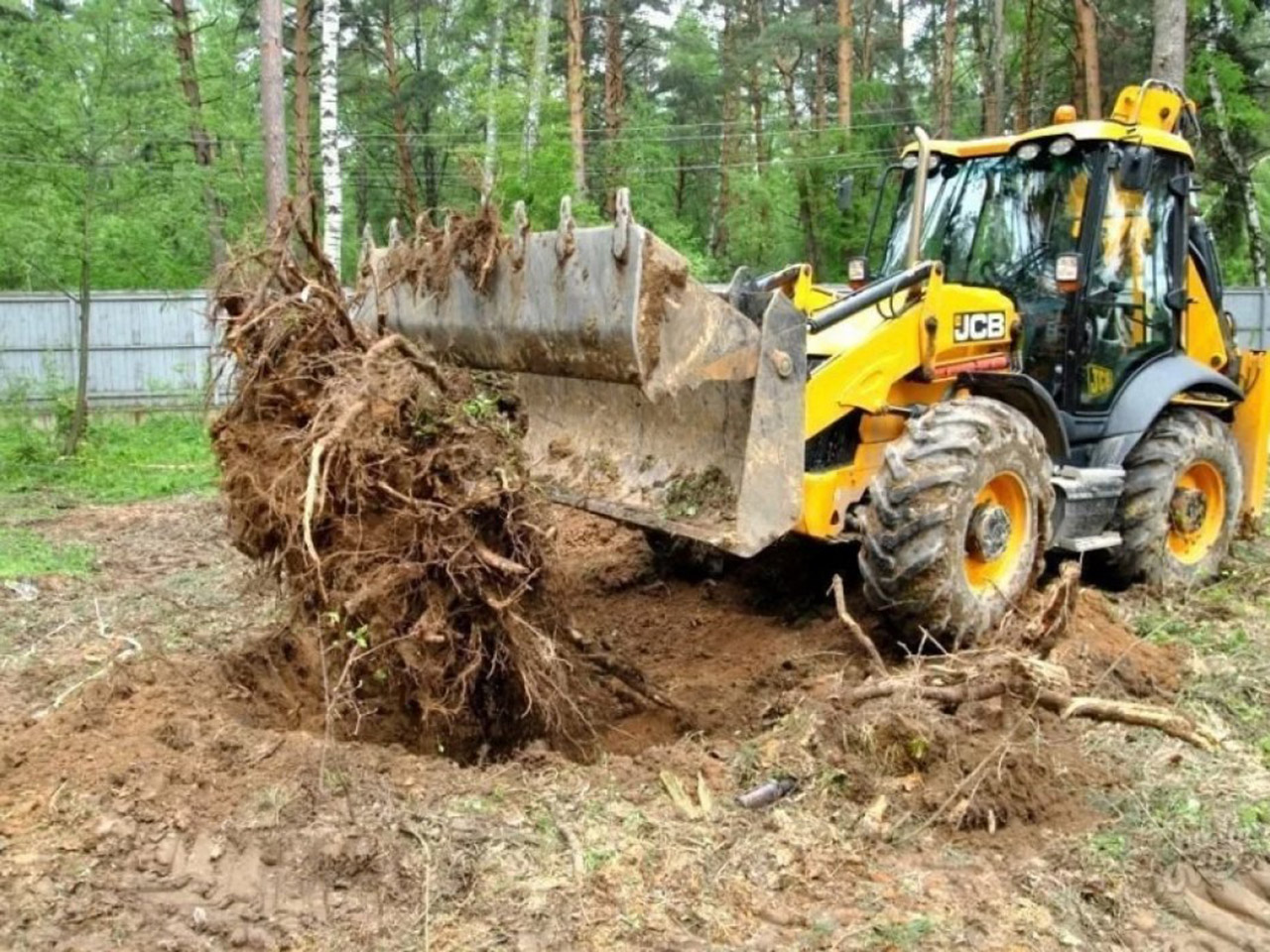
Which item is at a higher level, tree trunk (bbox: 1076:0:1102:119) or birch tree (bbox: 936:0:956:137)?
Result: birch tree (bbox: 936:0:956:137)

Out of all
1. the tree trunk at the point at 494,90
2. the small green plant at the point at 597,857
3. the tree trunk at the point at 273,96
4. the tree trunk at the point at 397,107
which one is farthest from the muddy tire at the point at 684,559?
the tree trunk at the point at 397,107

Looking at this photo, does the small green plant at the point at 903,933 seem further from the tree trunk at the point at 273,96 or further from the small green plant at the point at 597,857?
the tree trunk at the point at 273,96

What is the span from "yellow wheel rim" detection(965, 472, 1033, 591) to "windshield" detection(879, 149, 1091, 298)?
58.5 inches

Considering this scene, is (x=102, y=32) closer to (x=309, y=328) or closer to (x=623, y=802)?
(x=309, y=328)

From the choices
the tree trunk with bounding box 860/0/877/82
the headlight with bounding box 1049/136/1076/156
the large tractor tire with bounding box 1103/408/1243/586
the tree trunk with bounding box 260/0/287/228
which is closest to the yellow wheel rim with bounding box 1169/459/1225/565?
the large tractor tire with bounding box 1103/408/1243/586

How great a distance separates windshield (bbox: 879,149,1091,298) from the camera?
676cm

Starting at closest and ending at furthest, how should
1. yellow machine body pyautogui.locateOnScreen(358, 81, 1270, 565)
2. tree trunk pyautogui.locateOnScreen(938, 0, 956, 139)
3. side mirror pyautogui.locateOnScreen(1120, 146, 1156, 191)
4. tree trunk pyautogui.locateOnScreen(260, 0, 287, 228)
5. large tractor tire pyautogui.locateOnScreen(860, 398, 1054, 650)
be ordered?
1. yellow machine body pyautogui.locateOnScreen(358, 81, 1270, 565)
2. large tractor tire pyautogui.locateOnScreen(860, 398, 1054, 650)
3. side mirror pyautogui.locateOnScreen(1120, 146, 1156, 191)
4. tree trunk pyautogui.locateOnScreen(260, 0, 287, 228)
5. tree trunk pyautogui.locateOnScreen(938, 0, 956, 139)

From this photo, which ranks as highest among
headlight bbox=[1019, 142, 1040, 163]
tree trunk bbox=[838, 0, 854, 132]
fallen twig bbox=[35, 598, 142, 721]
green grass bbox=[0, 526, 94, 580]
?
tree trunk bbox=[838, 0, 854, 132]

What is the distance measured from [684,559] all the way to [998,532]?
6.48ft

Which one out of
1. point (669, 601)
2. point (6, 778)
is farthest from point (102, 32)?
point (6, 778)

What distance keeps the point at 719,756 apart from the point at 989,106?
2464 centimetres

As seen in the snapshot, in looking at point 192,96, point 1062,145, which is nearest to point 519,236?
point 1062,145

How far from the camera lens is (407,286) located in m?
6.22

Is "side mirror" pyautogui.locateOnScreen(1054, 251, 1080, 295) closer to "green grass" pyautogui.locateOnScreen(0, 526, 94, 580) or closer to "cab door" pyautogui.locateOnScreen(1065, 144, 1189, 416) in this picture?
"cab door" pyautogui.locateOnScreen(1065, 144, 1189, 416)
